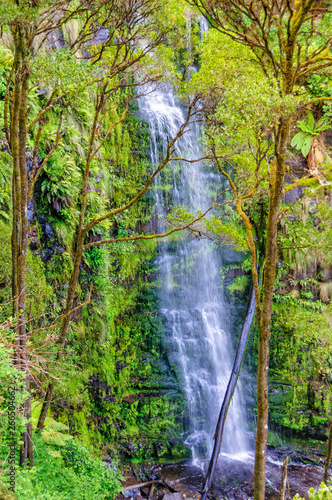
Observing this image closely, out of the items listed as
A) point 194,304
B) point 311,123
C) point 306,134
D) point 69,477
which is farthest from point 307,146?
point 69,477

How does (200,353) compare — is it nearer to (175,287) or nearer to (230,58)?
(175,287)

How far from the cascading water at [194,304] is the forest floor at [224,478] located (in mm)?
713

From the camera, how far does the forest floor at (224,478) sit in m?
7.66

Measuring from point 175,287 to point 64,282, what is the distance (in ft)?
15.1

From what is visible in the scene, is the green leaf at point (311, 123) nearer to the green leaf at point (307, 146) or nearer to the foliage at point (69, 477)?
the green leaf at point (307, 146)

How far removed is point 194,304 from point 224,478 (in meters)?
5.05

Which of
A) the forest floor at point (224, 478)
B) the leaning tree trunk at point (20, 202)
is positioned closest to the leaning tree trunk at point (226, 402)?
the forest floor at point (224, 478)

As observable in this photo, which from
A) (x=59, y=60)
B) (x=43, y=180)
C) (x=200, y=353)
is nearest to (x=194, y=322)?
(x=200, y=353)

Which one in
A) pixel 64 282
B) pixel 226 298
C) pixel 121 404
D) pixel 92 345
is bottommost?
pixel 121 404

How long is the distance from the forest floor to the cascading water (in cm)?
71

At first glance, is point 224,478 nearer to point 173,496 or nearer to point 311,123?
point 173,496

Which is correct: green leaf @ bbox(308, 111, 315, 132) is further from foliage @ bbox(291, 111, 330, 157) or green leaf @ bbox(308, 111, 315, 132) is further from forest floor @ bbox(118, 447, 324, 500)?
forest floor @ bbox(118, 447, 324, 500)

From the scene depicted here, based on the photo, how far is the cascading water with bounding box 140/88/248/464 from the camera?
392 inches

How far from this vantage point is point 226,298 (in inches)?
453
